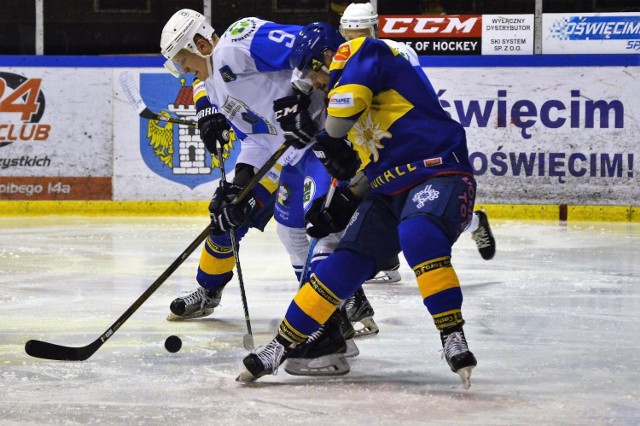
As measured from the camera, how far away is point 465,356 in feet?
9.97

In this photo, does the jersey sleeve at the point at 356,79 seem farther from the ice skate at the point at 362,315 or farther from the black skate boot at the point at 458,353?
the ice skate at the point at 362,315

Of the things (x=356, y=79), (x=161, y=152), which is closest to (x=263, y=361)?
(x=356, y=79)

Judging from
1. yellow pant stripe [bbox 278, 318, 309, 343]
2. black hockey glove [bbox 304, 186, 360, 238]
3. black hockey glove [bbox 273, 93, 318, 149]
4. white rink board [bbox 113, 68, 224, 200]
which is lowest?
white rink board [bbox 113, 68, 224, 200]

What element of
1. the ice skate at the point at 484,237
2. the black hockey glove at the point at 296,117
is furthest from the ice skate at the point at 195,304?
the ice skate at the point at 484,237

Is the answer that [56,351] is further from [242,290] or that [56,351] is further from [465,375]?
[465,375]

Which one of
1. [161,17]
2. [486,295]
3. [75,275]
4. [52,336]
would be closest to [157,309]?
[52,336]

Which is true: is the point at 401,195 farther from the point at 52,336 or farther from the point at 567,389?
the point at 52,336

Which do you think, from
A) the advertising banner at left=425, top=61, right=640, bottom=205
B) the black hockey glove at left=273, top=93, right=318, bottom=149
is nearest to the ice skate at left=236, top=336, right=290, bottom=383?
the black hockey glove at left=273, top=93, right=318, bottom=149

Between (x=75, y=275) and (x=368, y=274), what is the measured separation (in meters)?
2.54

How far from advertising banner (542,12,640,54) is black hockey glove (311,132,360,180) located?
5.17m

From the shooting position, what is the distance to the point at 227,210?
12.3 ft

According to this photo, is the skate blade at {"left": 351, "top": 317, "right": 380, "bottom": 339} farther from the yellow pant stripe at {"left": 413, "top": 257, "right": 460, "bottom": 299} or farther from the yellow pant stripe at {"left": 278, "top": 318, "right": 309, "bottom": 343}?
the yellow pant stripe at {"left": 413, "top": 257, "right": 460, "bottom": 299}

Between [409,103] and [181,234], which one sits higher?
[409,103]

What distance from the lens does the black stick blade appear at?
11.3ft
